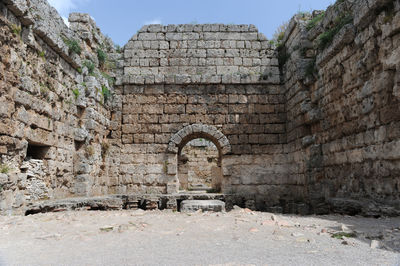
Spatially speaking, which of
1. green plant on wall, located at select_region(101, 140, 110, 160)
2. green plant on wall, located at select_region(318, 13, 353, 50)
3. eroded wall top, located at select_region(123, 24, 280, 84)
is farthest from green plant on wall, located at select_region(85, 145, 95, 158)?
green plant on wall, located at select_region(318, 13, 353, 50)

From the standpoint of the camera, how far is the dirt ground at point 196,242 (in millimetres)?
2992

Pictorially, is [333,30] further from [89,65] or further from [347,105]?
[89,65]

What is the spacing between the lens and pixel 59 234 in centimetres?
413

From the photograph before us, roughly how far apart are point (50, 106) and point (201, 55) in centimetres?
543

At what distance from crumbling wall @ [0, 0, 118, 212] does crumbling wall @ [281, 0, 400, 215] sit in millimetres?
6015

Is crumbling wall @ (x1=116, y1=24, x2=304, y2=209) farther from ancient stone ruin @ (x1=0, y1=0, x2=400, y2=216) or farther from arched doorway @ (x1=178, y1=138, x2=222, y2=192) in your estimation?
arched doorway @ (x1=178, y1=138, x2=222, y2=192)

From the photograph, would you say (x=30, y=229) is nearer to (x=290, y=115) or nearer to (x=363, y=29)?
(x=363, y=29)

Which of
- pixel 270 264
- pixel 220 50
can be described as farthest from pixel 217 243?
pixel 220 50

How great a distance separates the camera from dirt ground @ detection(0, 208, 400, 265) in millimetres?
2992

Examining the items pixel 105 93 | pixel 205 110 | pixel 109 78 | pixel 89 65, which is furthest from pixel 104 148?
pixel 205 110

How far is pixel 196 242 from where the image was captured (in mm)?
3729

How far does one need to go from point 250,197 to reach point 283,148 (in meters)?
2.00

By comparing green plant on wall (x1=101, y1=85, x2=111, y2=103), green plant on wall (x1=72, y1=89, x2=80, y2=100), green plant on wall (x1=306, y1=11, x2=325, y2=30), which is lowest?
green plant on wall (x1=72, y1=89, x2=80, y2=100)

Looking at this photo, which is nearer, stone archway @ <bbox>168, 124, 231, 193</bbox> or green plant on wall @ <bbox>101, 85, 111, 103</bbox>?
green plant on wall @ <bbox>101, 85, 111, 103</bbox>
